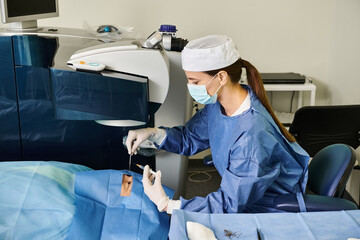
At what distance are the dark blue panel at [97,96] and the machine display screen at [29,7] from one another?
315 mm

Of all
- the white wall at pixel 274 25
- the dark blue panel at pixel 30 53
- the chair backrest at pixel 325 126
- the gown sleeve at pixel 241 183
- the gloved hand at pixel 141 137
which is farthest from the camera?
the white wall at pixel 274 25

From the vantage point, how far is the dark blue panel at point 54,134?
62.0 inches

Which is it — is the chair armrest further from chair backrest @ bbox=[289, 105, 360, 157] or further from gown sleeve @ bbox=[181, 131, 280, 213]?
chair backrest @ bbox=[289, 105, 360, 157]

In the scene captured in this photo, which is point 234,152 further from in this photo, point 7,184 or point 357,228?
point 7,184

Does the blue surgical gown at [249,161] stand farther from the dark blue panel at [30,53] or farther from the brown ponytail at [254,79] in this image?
the dark blue panel at [30,53]

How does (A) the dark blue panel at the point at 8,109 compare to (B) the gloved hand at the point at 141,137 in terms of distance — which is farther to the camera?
(B) the gloved hand at the point at 141,137

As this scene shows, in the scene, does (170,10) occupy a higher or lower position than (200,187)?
higher

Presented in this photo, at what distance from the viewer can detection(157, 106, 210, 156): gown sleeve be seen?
179 cm

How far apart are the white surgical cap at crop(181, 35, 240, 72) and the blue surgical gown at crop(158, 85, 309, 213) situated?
0.17 metres

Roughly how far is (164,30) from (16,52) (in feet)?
1.79

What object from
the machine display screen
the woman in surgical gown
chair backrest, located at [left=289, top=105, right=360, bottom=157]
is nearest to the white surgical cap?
the woman in surgical gown

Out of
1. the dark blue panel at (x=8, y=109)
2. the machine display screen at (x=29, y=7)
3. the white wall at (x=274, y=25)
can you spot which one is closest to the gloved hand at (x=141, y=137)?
the dark blue panel at (x=8, y=109)

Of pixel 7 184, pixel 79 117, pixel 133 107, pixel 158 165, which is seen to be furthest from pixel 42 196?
pixel 158 165

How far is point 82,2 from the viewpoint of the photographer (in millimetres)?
2807
